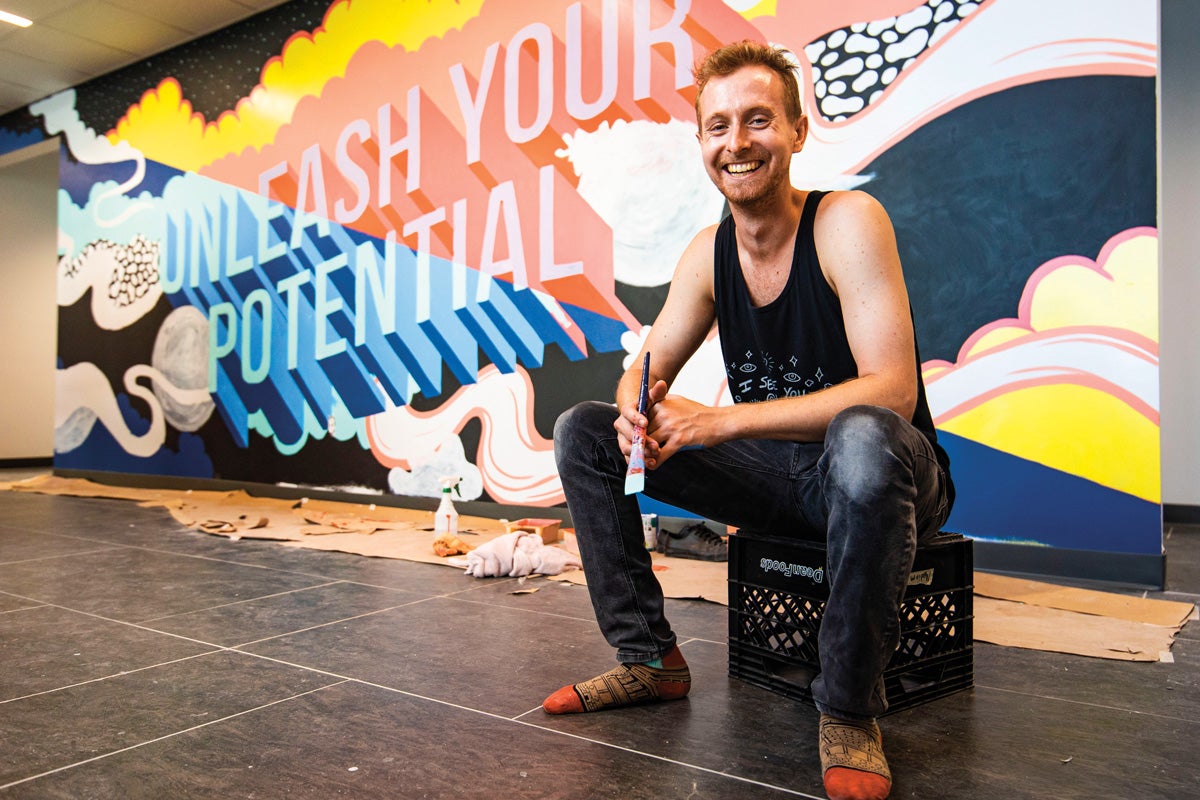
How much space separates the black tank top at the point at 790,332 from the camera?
1429mm

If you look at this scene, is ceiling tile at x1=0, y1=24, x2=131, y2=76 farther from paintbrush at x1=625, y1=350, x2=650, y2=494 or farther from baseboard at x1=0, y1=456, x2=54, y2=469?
paintbrush at x1=625, y1=350, x2=650, y2=494

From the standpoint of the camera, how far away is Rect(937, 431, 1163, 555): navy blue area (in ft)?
8.18

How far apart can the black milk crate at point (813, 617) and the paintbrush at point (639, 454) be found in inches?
14.3

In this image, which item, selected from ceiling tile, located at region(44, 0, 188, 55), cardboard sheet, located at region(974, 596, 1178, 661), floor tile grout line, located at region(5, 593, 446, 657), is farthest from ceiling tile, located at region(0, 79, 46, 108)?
cardboard sheet, located at region(974, 596, 1178, 661)

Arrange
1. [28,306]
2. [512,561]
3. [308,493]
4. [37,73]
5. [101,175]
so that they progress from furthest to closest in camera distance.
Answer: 1. [28,306]
2. [101,175]
3. [37,73]
4. [308,493]
5. [512,561]

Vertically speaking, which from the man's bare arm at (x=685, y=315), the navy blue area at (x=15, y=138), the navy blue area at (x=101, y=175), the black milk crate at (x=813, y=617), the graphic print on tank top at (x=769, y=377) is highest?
the navy blue area at (x=15, y=138)

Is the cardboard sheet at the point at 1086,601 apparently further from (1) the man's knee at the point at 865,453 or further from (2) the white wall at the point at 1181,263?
(2) the white wall at the point at 1181,263

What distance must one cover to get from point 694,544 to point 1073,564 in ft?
3.90

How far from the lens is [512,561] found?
266cm

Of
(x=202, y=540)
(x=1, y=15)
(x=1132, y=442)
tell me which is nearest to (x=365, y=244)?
(x=202, y=540)

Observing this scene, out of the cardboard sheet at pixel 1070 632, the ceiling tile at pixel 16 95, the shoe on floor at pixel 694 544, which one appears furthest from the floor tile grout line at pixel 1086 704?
the ceiling tile at pixel 16 95

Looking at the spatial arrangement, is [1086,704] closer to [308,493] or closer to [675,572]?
[675,572]

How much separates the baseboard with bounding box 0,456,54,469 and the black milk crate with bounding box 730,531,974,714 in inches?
290

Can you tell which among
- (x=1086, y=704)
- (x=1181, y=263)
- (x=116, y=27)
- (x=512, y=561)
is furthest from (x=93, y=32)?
(x=1181, y=263)
